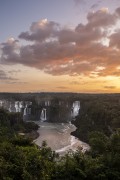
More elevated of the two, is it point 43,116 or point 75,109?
point 75,109

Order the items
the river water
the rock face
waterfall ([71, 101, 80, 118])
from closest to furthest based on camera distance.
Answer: the river water, the rock face, waterfall ([71, 101, 80, 118])

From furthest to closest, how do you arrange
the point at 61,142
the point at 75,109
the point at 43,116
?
1. the point at 75,109
2. the point at 43,116
3. the point at 61,142

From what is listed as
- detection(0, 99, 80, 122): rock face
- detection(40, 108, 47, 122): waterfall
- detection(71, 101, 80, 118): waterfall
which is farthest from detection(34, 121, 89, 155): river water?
detection(71, 101, 80, 118): waterfall

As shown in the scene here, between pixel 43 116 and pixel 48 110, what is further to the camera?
pixel 48 110

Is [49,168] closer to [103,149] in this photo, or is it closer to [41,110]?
[103,149]

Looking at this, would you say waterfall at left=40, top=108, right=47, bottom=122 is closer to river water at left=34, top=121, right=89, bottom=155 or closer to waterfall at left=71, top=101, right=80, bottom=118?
waterfall at left=71, top=101, right=80, bottom=118

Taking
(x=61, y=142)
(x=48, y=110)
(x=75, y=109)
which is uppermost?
(x=75, y=109)

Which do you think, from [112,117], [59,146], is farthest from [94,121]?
[59,146]

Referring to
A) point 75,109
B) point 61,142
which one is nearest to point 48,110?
point 75,109

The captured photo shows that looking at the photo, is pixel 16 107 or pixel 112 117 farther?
pixel 16 107

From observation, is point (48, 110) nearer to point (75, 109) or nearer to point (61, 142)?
point (75, 109)

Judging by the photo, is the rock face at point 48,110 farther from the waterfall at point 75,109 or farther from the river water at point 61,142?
the river water at point 61,142
